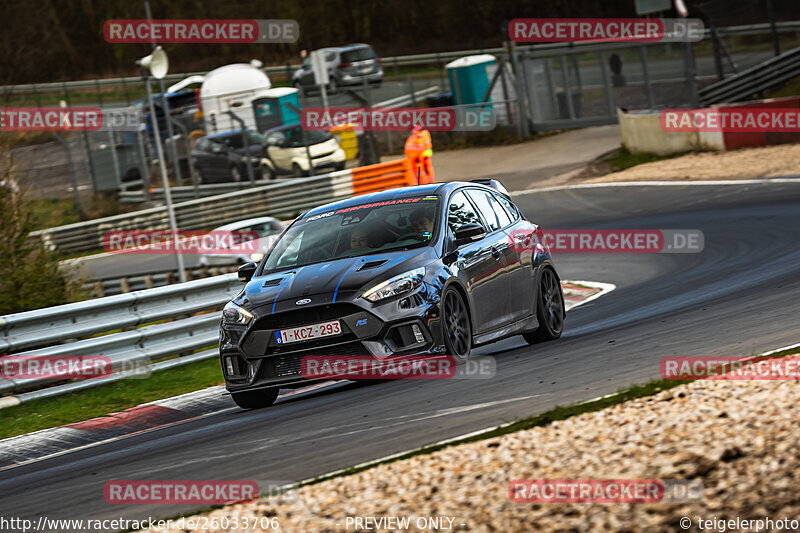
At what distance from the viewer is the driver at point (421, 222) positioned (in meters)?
9.84

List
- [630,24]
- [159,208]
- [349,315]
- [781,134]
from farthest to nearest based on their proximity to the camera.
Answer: [630,24], [159,208], [781,134], [349,315]

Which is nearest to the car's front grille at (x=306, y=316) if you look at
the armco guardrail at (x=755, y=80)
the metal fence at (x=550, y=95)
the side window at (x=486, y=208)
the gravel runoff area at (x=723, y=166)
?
the side window at (x=486, y=208)

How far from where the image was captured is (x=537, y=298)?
11008 mm

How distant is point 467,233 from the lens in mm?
9727

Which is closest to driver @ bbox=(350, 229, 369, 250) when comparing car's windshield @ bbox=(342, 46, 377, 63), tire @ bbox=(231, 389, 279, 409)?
tire @ bbox=(231, 389, 279, 409)

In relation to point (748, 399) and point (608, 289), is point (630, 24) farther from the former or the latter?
point (748, 399)

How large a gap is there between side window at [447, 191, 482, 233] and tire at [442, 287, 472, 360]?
2.59 feet

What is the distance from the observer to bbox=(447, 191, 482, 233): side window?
33.1ft

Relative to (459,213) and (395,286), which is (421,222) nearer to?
(459,213)

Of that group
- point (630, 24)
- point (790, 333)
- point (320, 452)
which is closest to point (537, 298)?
point (790, 333)

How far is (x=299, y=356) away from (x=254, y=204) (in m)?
24.5

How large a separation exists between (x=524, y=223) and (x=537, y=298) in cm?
88

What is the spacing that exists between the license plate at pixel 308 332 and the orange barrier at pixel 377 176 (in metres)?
23.1

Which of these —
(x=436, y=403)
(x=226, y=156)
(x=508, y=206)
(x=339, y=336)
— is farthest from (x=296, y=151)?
(x=436, y=403)
